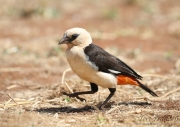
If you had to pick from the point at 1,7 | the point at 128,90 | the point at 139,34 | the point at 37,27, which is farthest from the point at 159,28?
the point at 128,90

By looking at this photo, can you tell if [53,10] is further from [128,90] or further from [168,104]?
[168,104]

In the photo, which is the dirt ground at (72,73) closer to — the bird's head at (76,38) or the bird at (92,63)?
the bird at (92,63)

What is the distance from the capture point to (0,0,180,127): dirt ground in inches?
251

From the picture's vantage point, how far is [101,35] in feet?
43.4

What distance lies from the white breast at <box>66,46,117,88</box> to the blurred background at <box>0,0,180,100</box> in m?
1.66

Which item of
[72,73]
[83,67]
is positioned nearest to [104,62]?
[83,67]

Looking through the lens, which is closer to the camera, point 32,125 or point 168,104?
point 32,125

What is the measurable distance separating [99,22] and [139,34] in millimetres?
2215

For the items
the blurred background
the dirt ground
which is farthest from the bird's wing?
the blurred background

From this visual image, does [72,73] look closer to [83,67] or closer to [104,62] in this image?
[104,62]

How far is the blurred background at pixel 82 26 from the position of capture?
32.1ft

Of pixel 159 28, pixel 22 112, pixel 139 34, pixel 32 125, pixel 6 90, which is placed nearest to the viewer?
A: pixel 32 125

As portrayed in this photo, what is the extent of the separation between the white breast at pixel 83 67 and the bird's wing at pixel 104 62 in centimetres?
7

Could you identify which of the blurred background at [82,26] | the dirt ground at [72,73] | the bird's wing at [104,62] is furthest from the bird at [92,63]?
the blurred background at [82,26]
